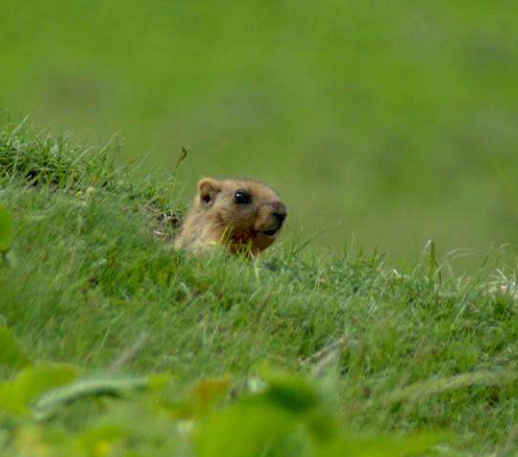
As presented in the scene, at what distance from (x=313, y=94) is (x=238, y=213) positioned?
50.4ft

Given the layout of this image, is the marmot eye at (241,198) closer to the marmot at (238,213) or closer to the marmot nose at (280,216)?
the marmot at (238,213)

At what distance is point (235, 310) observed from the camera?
6.47 meters

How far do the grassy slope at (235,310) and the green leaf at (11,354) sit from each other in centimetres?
40

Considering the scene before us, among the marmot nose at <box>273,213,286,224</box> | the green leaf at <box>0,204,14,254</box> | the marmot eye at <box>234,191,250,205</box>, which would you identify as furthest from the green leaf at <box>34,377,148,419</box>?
the marmot eye at <box>234,191,250,205</box>

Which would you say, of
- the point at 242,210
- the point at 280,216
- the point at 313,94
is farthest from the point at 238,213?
the point at 313,94

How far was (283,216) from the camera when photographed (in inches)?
367

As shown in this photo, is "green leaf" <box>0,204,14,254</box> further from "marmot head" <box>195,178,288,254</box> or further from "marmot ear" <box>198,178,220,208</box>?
"marmot ear" <box>198,178,220,208</box>

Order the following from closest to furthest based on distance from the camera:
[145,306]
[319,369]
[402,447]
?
[402,447] < [319,369] < [145,306]

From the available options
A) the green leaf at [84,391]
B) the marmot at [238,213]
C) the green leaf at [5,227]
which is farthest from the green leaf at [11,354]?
the marmot at [238,213]

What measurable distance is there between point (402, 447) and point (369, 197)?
17915 mm

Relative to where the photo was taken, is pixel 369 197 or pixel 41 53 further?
pixel 41 53

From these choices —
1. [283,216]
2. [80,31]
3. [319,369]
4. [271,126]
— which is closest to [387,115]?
[271,126]

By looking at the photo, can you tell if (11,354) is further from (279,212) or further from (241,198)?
(241,198)

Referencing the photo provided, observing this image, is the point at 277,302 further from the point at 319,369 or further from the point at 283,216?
the point at 283,216
